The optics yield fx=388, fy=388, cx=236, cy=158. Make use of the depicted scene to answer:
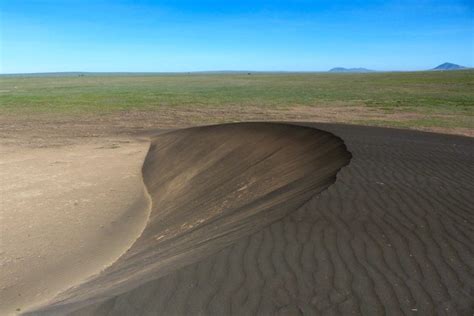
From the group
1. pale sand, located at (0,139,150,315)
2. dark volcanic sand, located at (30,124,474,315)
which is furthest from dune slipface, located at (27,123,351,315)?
pale sand, located at (0,139,150,315)

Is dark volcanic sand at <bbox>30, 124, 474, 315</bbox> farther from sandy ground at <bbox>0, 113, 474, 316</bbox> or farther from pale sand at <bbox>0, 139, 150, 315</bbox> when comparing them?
pale sand at <bbox>0, 139, 150, 315</bbox>

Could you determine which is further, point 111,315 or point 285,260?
point 285,260

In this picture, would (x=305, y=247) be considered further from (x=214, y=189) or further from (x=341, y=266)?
(x=214, y=189)

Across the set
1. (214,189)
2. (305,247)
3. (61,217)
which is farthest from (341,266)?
(61,217)

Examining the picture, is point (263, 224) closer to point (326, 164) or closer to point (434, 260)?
point (434, 260)

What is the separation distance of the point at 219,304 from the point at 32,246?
6.23 meters

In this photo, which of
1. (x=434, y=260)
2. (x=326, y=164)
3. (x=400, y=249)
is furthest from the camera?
(x=326, y=164)

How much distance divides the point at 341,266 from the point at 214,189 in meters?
6.02

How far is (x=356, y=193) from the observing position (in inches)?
281

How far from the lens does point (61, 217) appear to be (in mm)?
10117

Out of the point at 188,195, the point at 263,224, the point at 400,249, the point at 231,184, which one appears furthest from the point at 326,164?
the point at 400,249

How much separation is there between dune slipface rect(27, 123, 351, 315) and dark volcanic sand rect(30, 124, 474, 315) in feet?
1.39

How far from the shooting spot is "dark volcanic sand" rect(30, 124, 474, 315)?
3824 millimetres

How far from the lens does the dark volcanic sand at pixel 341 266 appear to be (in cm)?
382
